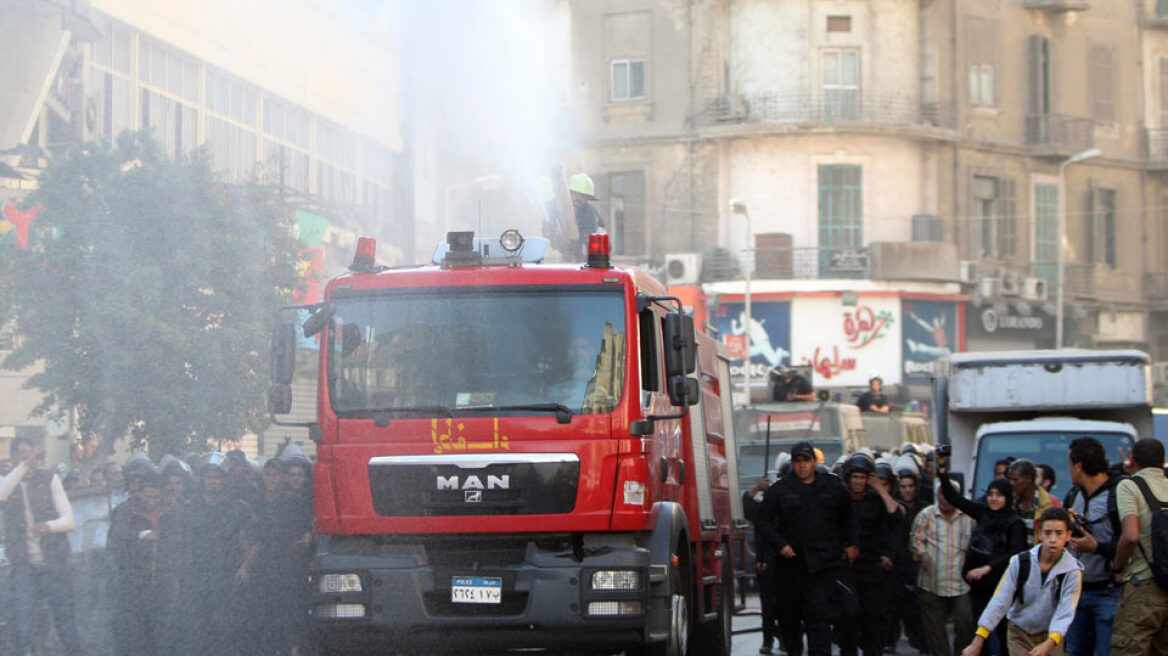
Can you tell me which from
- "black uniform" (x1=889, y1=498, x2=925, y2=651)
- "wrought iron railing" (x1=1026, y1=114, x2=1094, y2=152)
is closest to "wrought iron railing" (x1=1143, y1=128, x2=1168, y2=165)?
"wrought iron railing" (x1=1026, y1=114, x2=1094, y2=152)

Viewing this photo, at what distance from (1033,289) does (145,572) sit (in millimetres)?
33431

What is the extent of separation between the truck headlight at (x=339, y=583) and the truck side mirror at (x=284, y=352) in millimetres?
1256

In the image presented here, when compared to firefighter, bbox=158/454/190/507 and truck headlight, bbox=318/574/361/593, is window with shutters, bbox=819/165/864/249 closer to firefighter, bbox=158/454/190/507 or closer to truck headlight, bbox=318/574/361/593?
firefighter, bbox=158/454/190/507

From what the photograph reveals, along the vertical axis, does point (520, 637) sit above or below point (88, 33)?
below

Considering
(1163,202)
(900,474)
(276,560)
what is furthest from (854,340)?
(276,560)

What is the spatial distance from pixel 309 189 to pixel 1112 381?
1090 cm

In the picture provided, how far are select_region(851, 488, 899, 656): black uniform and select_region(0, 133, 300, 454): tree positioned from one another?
27.0 ft

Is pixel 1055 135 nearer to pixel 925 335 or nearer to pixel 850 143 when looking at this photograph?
pixel 850 143

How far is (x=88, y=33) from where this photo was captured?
651 inches

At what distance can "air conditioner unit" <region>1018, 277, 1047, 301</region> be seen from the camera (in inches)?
1602

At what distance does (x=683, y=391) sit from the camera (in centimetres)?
972

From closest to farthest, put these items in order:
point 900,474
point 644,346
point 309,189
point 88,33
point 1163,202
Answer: point 644,346
point 900,474
point 88,33
point 309,189
point 1163,202

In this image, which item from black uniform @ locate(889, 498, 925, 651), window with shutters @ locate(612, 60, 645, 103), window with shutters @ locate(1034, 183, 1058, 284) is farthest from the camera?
window with shutters @ locate(1034, 183, 1058, 284)

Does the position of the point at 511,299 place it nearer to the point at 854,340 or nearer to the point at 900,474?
the point at 900,474
